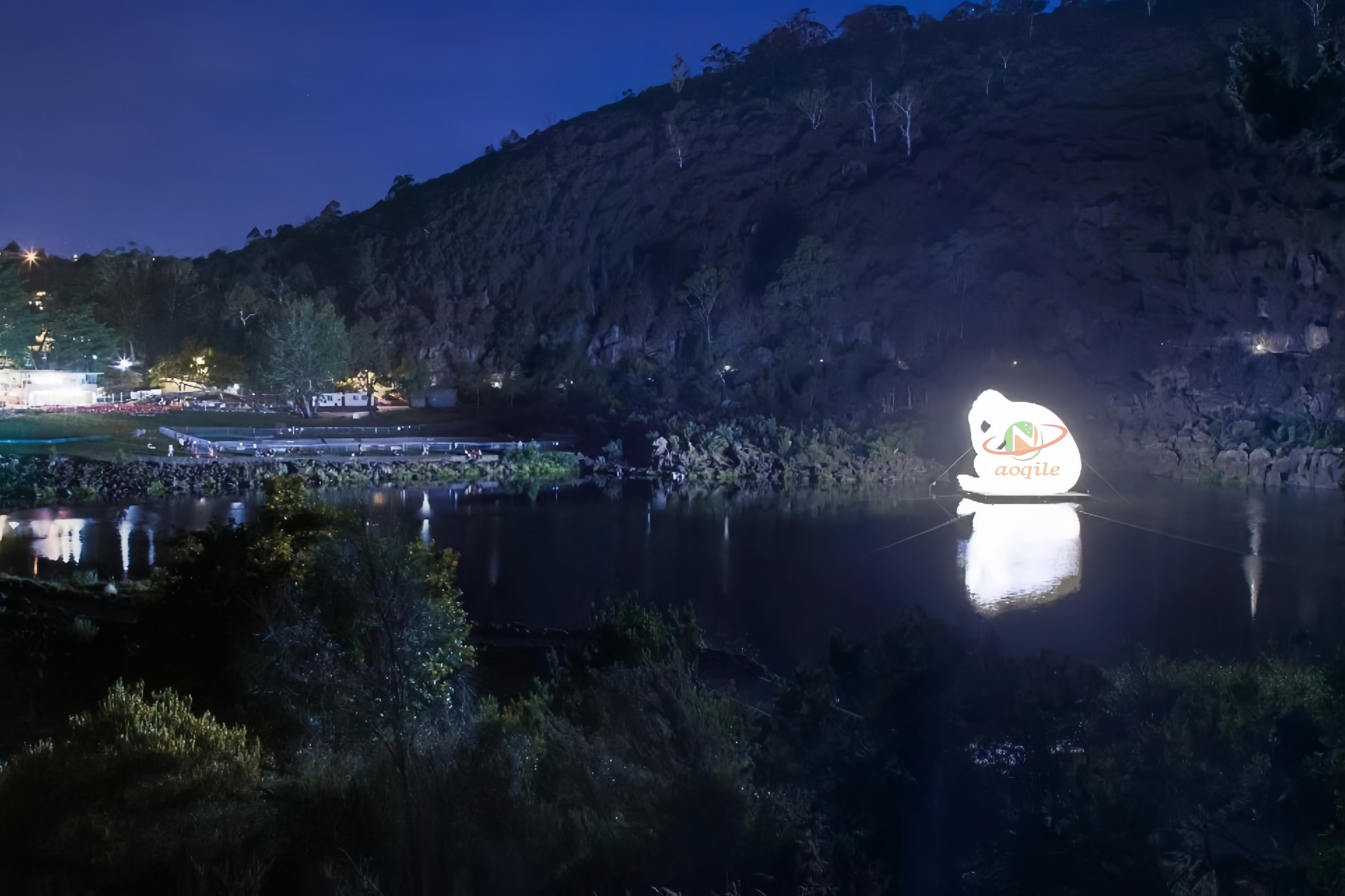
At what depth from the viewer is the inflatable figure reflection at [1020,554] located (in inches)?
647

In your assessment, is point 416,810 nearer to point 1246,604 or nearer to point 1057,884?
point 1057,884

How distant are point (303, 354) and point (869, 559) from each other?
3556 cm

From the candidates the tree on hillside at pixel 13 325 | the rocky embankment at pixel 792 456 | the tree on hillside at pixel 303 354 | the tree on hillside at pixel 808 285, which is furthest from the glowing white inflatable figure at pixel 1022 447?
the tree on hillside at pixel 13 325

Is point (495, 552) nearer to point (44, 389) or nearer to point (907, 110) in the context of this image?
point (44, 389)

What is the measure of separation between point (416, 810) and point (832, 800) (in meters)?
2.10

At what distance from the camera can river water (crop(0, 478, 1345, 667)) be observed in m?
14.4

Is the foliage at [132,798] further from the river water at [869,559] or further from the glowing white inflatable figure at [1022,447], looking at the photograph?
the glowing white inflatable figure at [1022,447]

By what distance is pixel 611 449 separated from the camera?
42.7 metres

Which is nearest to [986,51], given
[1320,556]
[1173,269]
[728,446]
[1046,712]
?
[1173,269]

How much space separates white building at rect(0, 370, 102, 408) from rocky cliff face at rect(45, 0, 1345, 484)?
18.5 metres

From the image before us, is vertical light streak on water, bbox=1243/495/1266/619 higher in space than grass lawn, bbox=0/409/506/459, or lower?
lower

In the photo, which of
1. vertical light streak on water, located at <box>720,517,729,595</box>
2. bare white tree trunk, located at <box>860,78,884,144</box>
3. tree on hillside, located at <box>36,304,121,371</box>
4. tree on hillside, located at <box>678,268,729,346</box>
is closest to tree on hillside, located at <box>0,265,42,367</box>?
tree on hillside, located at <box>36,304,121,371</box>

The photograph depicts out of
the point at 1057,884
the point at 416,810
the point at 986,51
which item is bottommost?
the point at 1057,884

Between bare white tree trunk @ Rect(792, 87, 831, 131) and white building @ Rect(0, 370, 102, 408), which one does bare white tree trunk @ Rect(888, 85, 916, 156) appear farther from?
white building @ Rect(0, 370, 102, 408)
